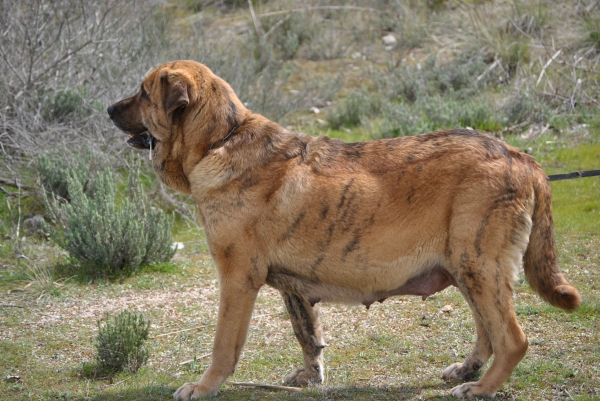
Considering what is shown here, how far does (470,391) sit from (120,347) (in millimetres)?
2520

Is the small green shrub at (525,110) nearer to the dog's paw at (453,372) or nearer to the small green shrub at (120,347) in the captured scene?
the dog's paw at (453,372)

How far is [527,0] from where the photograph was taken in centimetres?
1346

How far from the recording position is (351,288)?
15.2 feet

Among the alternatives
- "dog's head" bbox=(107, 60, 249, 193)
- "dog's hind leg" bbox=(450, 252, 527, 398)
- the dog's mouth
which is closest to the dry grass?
"dog's hind leg" bbox=(450, 252, 527, 398)

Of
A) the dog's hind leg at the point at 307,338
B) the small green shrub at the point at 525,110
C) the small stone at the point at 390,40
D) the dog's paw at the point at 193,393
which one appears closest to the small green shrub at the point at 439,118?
the small green shrub at the point at 525,110

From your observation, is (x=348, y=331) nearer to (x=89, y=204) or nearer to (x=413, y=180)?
(x=413, y=180)

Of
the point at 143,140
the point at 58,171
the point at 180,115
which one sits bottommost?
the point at 58,171

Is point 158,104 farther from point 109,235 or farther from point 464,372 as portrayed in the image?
point 109,235

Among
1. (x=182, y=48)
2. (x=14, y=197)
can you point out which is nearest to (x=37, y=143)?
(x=14, y=197)

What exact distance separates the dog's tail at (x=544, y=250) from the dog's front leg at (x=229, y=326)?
1.72 meters

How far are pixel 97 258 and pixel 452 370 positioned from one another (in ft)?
13.2

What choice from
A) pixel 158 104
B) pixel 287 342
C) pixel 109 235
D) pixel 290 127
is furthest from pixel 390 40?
pixel 158 104

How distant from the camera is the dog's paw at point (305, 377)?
16.6 feet

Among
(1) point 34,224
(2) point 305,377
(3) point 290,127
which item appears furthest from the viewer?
(3) point 290,127
